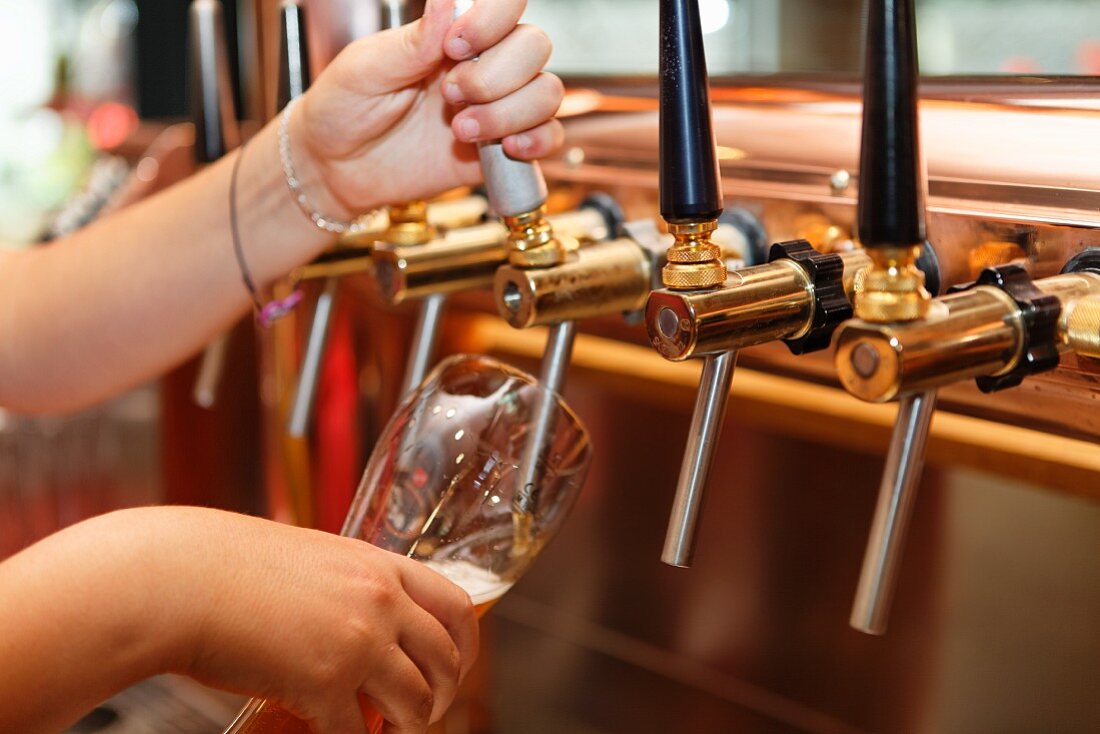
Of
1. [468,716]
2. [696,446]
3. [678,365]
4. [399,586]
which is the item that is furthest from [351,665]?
[468,716]

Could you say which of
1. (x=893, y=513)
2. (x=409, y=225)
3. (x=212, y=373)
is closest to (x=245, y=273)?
(x=212, y=373)

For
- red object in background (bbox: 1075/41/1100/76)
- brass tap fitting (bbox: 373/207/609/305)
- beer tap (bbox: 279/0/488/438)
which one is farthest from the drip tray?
red object in background (bbox: 1075/41/1100/76)

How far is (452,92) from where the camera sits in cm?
61

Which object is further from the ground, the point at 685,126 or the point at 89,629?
the point at 685,126

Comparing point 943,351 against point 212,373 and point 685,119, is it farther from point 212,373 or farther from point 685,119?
point 212,373

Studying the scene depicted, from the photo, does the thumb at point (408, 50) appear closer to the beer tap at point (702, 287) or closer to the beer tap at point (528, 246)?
the beer tap at point (528, 246)

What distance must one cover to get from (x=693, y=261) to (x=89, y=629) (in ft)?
0.97

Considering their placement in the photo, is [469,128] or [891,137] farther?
[469,128]

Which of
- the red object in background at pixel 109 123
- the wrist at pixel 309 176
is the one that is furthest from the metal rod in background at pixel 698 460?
the red object in background at pixel 109 123

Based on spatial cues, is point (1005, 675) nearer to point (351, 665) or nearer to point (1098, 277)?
point (1098, 277)

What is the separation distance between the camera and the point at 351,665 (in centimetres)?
49

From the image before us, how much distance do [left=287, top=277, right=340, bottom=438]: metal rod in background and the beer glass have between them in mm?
122

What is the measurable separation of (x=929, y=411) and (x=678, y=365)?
39 centimetres

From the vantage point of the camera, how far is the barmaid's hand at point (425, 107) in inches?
23.2
